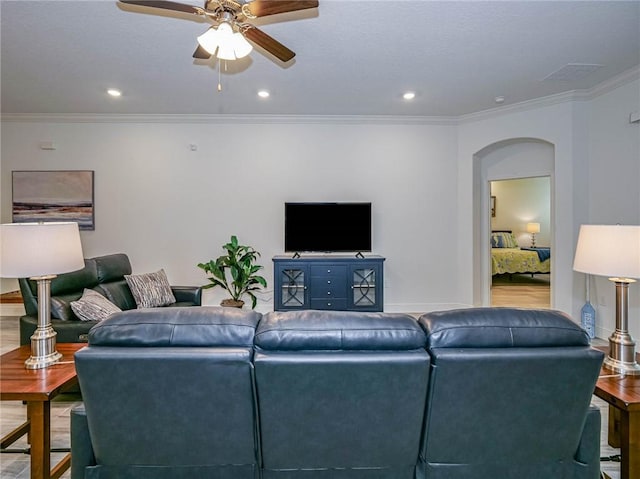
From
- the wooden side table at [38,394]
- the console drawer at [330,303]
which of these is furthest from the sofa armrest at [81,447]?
the console drawer at [330,303]

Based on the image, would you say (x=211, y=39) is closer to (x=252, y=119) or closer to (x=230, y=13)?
(x=230, y=13)

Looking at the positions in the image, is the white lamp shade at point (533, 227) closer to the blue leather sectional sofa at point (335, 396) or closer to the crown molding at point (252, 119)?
the crown molding at point (252, 119)

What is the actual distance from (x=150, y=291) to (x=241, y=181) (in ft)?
7.17

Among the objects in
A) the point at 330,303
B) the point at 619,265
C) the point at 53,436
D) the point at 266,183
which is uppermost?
the point at 266,183

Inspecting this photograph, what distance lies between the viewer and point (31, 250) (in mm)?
1692

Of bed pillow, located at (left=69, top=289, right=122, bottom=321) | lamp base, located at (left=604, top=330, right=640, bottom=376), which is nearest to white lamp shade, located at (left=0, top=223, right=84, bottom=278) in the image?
bed pillow, located at (left=69, top=289, right=122, bottom=321)

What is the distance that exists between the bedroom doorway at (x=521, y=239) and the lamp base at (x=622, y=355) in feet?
15.5

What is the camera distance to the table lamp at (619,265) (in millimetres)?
1635

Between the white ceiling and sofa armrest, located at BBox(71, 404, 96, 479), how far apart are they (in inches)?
103

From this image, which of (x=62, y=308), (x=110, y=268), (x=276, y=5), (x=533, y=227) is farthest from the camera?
(x=533, y=227)

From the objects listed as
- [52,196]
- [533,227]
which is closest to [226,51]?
[52,196]

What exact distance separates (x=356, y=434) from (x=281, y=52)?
2471 mm

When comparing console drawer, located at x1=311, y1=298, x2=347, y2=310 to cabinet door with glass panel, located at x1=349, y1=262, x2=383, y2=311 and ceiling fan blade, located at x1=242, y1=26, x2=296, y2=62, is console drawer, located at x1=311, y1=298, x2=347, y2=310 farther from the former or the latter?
ceiling fan blade, located at x1=242, y1=26, x2=296, y2=62

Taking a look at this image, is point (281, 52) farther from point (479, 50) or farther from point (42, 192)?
point (42, 192)
